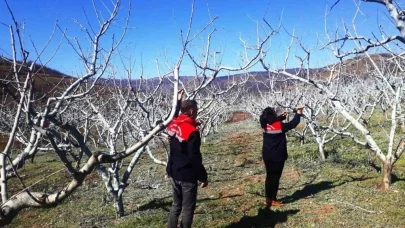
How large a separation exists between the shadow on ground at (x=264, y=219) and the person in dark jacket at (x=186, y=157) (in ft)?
5.47

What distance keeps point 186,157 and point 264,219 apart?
241 centimetres

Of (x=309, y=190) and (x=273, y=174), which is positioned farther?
(x=309, y=190)

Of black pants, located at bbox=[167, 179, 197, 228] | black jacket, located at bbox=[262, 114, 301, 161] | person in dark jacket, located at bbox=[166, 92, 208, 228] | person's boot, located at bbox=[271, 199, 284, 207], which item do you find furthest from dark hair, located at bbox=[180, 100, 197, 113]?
person's boot, located at bbox=[271, 199, 284, 207]

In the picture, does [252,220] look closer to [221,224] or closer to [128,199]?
[221,224]

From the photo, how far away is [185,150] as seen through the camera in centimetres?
510

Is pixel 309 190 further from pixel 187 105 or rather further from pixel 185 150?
pixel 187 105

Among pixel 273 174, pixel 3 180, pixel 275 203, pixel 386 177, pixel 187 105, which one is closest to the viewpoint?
pixel 3 180

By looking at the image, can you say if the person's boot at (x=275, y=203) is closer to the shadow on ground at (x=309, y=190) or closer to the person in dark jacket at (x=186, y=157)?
the shadow on ground at (x=309, y=190)

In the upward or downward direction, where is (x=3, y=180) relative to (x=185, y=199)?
upward

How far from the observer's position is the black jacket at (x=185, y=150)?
16.4 ft

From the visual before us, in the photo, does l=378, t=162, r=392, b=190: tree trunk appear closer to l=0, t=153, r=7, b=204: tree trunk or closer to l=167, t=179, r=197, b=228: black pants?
l=167, t=179, r=197, b=228: black pants

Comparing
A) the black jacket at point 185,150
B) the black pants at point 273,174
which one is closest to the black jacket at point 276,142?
the black pants at point 273,174

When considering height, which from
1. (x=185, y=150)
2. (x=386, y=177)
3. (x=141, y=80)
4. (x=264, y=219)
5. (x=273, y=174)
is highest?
(x=141, y=80)

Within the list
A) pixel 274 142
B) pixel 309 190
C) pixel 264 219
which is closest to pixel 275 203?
pixel 264 219
